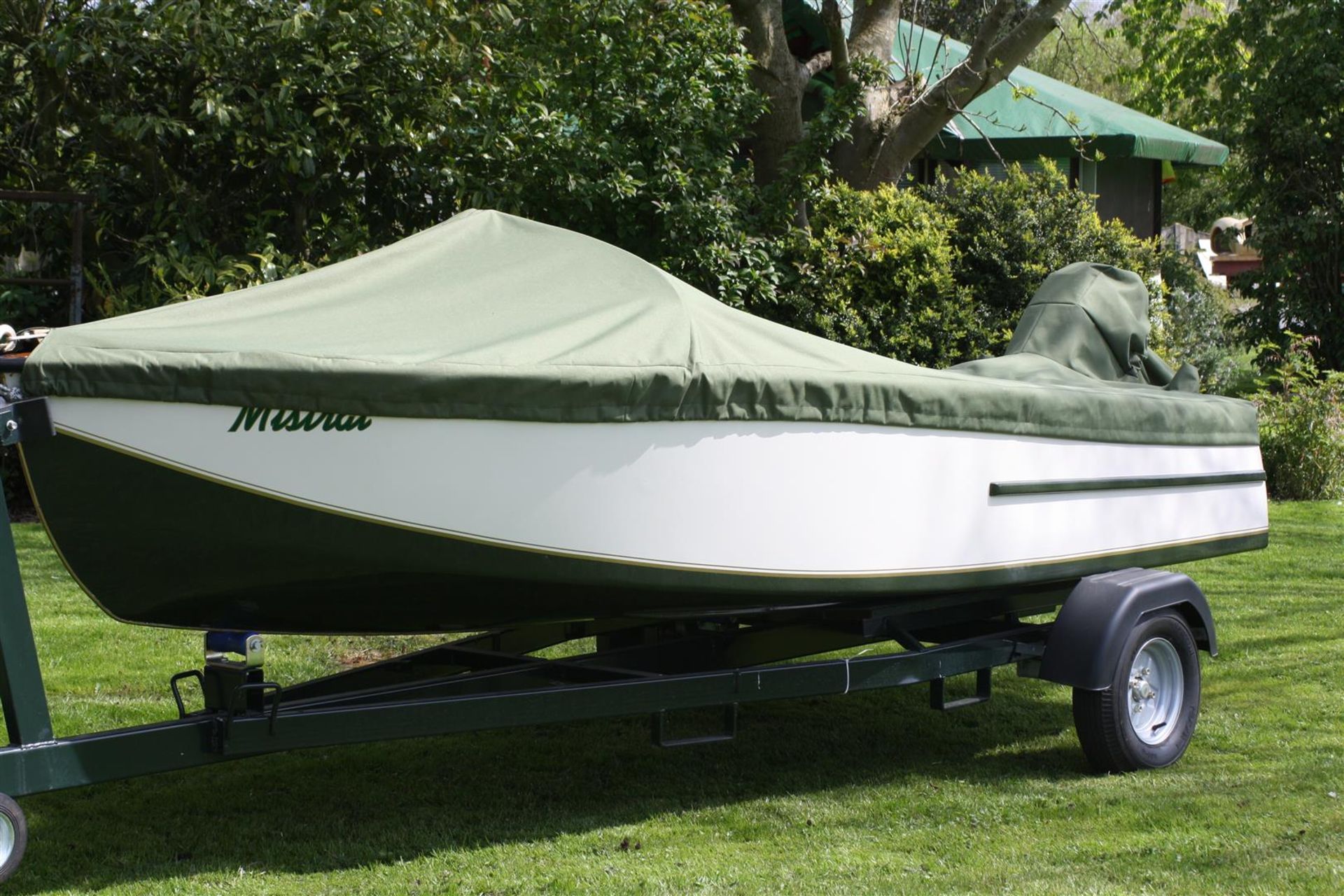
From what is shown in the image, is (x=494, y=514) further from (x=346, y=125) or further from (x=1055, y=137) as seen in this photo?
(x=1055, y=137)

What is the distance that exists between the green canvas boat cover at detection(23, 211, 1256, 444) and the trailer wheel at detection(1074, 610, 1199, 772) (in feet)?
2.52

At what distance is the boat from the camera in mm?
3492

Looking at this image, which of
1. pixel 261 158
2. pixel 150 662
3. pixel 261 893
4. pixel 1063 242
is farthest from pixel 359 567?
pixel 1063 242

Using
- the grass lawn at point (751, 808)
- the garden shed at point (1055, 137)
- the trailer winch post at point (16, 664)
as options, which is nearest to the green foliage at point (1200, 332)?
the garden shed at point (1055, 137)

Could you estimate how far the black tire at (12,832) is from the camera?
11.2ft

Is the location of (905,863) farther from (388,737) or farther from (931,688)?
(388,737)

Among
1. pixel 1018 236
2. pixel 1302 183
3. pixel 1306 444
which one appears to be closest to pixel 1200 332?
pixel 1302 183

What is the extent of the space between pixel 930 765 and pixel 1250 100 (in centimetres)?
1510


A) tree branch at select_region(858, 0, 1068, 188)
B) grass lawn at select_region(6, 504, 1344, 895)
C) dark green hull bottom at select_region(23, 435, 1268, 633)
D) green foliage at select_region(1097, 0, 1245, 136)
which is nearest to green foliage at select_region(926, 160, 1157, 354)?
tree branch at select_region(858, 0, 1068, 188)

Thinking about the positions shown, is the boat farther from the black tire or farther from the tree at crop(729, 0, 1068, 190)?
the tree at crop(729, 0, 1068, 190)

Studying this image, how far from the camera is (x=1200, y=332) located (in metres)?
18.5

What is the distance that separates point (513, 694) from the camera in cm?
407

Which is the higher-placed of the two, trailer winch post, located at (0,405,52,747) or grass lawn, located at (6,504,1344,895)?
trailer winch post, located at (0,405,52,747)

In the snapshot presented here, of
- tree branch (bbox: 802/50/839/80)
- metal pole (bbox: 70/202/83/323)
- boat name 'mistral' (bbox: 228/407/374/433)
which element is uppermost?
tree branch (bbox: 802/50/839/80)
